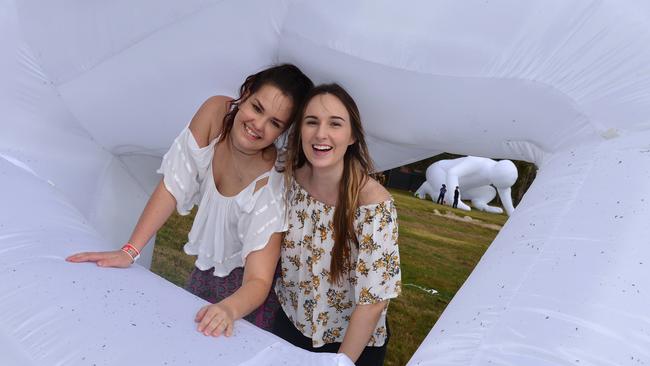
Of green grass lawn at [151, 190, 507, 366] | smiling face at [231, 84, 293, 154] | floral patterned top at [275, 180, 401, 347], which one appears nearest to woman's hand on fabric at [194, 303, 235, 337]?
floral patterned top at [275, 180, 401, 347]

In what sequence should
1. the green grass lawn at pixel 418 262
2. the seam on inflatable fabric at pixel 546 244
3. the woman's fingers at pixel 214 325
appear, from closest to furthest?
the seam on inflatable fabric at pixel 546 244 < the woman's fingers at pixel 214 325 < the green grass lawn at pixel 418 262

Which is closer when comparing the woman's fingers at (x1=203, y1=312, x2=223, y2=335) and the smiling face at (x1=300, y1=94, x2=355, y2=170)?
the woman's fingers at (x1=203, y1=312, x2=223, y2=335)

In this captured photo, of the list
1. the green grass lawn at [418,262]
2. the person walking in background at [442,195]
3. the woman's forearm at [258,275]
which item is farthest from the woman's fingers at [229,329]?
the person walking in background at [442,195]

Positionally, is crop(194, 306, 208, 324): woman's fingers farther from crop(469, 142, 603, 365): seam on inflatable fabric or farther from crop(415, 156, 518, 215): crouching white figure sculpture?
crop(415, 156, 518, 215): crouching white figure sculpture

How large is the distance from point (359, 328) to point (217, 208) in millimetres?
476

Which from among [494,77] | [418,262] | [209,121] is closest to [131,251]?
[209,121]

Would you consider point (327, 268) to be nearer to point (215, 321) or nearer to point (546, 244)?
point (215, 321)

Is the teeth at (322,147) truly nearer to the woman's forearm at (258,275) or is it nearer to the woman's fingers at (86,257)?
the woman's forearm at (258,275)

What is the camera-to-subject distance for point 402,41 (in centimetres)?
146

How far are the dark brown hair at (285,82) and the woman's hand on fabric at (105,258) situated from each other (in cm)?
47

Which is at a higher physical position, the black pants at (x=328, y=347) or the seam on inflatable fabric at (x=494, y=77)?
the seam on inflatable fabric at (x=494, y=77)

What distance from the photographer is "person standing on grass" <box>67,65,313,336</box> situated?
1551 mm

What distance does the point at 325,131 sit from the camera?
1490 mm

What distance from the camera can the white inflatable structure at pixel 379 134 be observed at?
1030 mm
